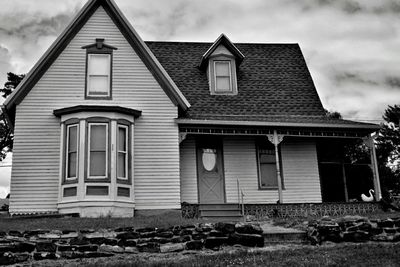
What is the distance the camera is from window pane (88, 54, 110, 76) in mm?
18380

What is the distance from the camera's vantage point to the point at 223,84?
70.1 feet

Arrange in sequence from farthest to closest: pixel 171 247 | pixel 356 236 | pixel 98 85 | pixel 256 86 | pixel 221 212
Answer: pixel 256 86, pixel 98 85, pixel 221 212, pixel 356 236, pixel 171 247

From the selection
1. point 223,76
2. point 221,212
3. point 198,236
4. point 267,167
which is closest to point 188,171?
point 221,212

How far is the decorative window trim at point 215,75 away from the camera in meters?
21.2

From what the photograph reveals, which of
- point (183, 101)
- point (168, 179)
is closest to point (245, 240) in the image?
point (168, 179)

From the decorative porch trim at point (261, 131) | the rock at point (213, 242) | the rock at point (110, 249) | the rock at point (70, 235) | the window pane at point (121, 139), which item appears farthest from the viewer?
the decorative porch trim at point (261, 131)

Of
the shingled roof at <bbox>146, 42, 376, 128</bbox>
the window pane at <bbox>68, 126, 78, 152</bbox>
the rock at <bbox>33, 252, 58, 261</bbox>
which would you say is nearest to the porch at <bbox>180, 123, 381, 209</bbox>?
the shingled roof at <bbox>146, 42, 376, 128</bbox>

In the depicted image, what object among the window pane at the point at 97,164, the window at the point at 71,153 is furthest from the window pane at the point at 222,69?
the window at the point at 71,153

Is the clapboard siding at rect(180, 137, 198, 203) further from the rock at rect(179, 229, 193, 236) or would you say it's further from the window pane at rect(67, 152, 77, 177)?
the rock at rect(179, 229, 193, 236)

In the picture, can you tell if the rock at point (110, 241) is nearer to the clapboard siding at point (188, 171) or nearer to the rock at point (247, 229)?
the rock at point (247, 229)

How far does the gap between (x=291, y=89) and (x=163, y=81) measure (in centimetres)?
624

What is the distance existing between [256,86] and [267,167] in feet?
12.5

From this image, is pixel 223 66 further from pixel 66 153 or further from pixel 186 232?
pixel 186 232

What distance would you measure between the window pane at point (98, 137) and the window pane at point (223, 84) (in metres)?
5.98
